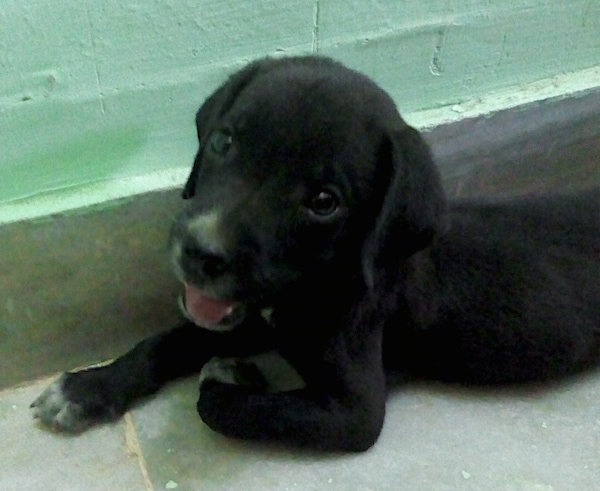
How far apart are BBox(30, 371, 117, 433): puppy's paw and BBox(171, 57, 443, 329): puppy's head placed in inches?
15.5

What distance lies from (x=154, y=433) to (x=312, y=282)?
1.59ft

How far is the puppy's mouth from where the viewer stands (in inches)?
61.9

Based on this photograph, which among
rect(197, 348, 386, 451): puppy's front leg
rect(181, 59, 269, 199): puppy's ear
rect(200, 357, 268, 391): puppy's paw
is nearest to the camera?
rect(181, 59, 269, 199): puppy's ear

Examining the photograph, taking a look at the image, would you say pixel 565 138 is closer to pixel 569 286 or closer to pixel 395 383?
pixel 569 286

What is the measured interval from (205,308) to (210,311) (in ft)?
0.04

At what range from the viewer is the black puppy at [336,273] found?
1.42 meters

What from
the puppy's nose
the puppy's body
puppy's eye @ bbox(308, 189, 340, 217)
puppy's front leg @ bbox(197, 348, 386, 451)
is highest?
puppy's eye @ bbox(308, 189, 340, 217)

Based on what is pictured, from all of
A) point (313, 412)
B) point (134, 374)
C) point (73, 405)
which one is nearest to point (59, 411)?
point (73, 405)

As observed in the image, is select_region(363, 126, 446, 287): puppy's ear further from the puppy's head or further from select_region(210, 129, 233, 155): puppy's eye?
select_region(210, 129, 233, 155): puppy's eye

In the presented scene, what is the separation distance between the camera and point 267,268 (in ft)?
4.76

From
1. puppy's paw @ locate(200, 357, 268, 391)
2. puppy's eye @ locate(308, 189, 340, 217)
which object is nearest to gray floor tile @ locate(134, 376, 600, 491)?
puppy's paw @ locate(200, 357, 268, 391)

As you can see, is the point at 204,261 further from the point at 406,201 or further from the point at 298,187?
the point at 406,201

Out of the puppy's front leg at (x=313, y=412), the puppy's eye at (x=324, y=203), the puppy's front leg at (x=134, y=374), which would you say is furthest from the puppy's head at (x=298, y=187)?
the puppy's front leg at (x=134, y=374)

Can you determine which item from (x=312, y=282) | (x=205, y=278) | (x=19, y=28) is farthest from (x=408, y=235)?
(x=19, y=28)
